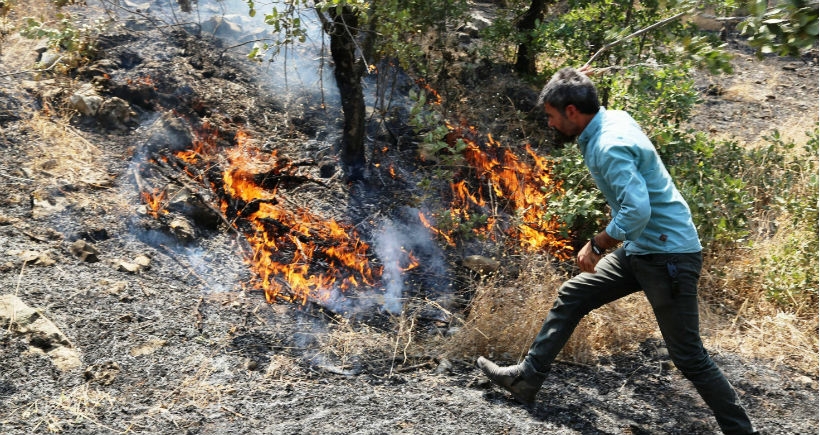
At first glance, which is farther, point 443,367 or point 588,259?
point 443,367

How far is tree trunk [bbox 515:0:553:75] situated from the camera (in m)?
8.45

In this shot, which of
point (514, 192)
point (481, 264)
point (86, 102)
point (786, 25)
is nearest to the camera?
point (786, 25)

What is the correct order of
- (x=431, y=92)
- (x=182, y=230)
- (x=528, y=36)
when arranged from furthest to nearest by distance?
(x=528, y=36)
(x=431, y=92)
(x=182, y=230)

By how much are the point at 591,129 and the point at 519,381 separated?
4.94ft

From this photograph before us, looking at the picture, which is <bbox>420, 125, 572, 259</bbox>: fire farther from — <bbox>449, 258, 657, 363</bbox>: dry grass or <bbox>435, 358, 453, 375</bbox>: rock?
<bbox>435, 358, 453, 375</bbox>: rock

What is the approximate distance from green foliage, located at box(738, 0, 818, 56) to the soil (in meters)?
2.20

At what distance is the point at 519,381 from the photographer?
3.88 meters

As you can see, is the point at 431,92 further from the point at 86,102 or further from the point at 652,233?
the point at 652,233

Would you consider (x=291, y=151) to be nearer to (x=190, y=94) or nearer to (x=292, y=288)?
(x=190, y=94)

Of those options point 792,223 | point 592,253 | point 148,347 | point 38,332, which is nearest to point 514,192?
point 792,223

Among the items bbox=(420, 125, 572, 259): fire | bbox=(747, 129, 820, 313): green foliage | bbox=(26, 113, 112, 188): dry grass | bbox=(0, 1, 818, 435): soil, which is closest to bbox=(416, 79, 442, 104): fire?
bbox=(420, 125, 572, 259): fire

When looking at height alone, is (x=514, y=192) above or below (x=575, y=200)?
below

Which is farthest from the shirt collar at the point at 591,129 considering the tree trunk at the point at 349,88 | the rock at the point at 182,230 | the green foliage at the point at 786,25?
the rock at the point at 182,230

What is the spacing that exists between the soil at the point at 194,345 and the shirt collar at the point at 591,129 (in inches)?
62.6
